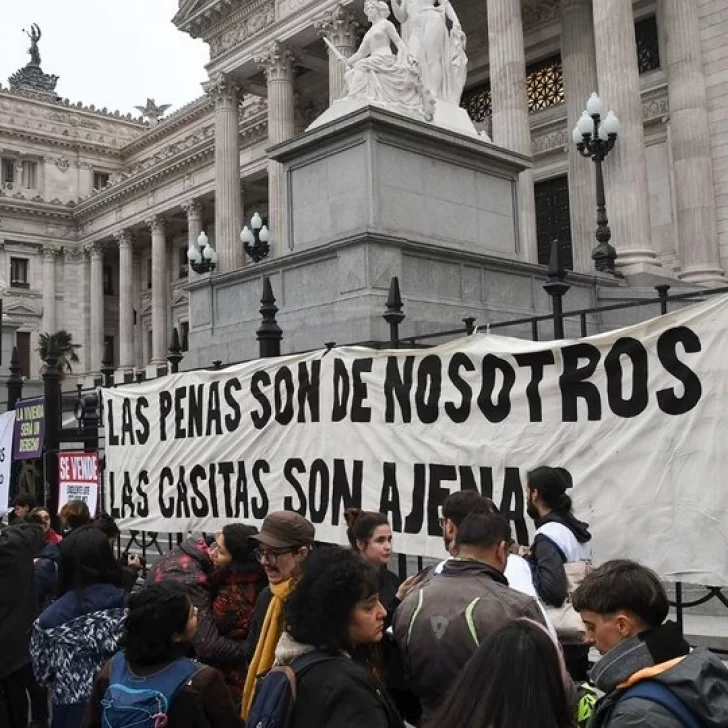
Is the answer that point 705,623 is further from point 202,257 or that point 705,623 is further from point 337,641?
point 202,257

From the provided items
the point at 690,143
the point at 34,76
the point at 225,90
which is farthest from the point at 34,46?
the point at 690,143

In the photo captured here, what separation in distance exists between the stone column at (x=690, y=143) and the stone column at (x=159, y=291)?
112 ft

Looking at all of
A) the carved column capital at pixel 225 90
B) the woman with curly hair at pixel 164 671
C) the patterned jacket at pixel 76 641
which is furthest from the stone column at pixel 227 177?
the woman with curly hair at pixel 164 671

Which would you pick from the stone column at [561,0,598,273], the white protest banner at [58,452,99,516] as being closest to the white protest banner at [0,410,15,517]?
the white protest banner at [58,452,99,516]

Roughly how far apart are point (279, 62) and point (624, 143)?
1781 cm

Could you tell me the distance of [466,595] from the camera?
122 inches

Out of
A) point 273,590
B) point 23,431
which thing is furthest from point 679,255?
point 273,590

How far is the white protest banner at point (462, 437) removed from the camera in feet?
15.2

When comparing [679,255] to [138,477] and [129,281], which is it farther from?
[129,281]

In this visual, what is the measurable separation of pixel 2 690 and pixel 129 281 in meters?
53.8

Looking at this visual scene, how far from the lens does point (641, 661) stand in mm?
2355

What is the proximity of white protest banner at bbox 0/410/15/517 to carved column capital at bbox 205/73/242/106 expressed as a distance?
103 feet

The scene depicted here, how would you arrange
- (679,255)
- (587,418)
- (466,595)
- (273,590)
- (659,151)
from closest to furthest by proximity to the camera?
(466,595) → (273,590) → (587,418) → (679,255) → (659,151)

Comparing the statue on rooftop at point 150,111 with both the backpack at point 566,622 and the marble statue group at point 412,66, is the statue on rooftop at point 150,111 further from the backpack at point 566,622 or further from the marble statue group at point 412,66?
the backpack at point 566,622
